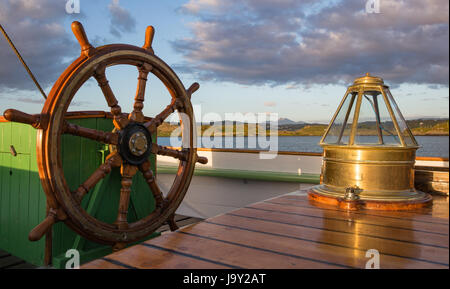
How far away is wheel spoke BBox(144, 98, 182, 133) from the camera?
1.81m

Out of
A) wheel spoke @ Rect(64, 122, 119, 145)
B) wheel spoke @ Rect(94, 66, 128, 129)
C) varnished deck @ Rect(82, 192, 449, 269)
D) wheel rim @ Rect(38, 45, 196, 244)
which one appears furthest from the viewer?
wheel spoke @ Rect(94, 66, 128, 129)

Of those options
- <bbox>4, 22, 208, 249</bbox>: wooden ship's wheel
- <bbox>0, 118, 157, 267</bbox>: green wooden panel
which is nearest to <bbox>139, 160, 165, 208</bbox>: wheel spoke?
<bbox>4, 22, 208, 249</bbox>: wooden ship's wheel

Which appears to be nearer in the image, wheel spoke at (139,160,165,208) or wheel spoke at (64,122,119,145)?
wheel spoke at (64,122,119,145)

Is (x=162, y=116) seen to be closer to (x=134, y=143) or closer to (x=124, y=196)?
(x=134, y=143)

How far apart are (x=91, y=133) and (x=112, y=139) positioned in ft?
0.32

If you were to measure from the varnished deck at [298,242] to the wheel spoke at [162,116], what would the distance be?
62cm

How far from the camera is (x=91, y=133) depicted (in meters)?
1.55

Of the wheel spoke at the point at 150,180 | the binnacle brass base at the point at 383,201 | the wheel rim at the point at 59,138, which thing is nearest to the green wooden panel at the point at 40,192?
the wheel spoke at the point at 150,180

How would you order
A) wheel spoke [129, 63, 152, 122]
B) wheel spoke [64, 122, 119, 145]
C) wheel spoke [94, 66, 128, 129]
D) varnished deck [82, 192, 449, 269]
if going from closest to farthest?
varnished deck [82, 192, 449, 269] < wheel spoke [64, 122, 119, 145] < wheel spoke [94, 66, 128, 129] < wheel spoke [129, 63, 152, 122]

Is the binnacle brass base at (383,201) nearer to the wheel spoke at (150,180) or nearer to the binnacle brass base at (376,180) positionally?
the binnacle brass base at (376,180)

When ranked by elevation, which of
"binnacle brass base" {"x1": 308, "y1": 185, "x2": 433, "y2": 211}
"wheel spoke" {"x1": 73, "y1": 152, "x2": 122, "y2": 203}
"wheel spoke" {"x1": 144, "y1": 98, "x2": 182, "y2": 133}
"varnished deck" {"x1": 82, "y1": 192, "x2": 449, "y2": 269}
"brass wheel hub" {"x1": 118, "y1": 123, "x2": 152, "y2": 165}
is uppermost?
"wheel spoke" {"x1": 144, "y1": 98, "x2": 182, "y2": 133}

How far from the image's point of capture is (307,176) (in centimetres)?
312

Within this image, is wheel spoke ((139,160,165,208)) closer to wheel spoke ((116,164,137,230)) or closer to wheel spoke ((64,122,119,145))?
wheel spoke ((116,164,137,230))
